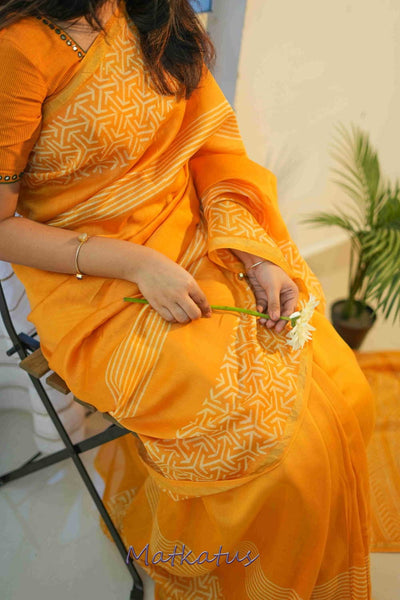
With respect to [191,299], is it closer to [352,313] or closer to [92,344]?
[92,344]

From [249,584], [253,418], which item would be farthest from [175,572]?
[253,418]

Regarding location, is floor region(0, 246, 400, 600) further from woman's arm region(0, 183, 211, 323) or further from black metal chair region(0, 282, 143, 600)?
woman's arm region(0, 183, 211, 323)

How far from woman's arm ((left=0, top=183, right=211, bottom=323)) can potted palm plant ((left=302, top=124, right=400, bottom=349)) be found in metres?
0.77

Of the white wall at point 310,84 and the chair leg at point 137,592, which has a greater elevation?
the white wall at point 310,84

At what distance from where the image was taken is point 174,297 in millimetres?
848

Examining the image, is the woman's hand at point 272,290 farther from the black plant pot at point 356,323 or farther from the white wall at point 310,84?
the black plant pot at point 356,323

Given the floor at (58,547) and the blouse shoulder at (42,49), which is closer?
the blouse shoulder at (42,49)

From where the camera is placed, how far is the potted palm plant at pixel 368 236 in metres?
1.48

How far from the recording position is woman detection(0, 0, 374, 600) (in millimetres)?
799

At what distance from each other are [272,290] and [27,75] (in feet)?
1.86

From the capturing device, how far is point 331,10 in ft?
4.88

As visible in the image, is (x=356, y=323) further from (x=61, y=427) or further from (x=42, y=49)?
(x=42, y=49)

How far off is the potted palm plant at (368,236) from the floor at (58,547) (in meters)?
0.78

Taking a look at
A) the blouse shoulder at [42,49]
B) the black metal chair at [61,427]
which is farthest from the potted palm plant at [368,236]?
the blouse shoulder at [42,49]
